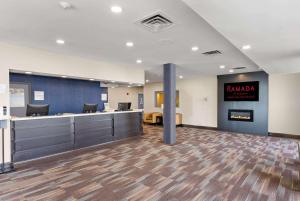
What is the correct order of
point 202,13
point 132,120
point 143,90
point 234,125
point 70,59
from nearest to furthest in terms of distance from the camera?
1. point 202,13
2. point 70,59
3. point 132,120
4. point 234,125
5. point 143,90

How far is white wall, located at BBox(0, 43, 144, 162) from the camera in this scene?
4051mm

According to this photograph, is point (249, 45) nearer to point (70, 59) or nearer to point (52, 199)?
point (52, 199)

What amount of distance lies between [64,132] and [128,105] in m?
2.93

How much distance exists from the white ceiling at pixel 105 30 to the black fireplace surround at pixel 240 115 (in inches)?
158

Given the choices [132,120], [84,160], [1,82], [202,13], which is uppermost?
[202,13]

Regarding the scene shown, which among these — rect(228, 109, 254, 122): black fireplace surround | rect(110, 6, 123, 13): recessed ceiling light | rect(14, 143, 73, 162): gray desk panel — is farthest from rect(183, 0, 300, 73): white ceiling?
rect(228, 109, 254, 122): black fireplace surround

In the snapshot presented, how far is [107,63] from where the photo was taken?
632 centimetres

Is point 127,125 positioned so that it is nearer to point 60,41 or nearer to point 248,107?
point 60,41

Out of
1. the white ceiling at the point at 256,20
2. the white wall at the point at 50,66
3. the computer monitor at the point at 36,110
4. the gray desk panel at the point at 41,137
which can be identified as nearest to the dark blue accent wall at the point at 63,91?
the white wall at the point at 50,66

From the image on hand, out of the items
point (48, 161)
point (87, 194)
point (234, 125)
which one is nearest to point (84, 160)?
point (48, 161)

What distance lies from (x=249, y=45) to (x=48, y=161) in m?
5.22

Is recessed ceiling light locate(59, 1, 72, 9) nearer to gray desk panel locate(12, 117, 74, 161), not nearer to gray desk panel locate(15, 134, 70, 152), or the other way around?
gray desk panel locate(12, 117, 74, 161)

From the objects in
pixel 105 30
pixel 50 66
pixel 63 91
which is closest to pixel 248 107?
pixel 105 30

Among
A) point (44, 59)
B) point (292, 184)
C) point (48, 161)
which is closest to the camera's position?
point (292, 184)
